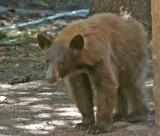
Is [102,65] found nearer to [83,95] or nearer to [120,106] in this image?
[83,95]

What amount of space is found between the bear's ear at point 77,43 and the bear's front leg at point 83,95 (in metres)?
0.56

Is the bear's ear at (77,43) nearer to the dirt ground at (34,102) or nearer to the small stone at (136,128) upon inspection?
the dirt ground at (34,102)

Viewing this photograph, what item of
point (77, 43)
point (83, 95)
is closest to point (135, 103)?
point (83, 95)

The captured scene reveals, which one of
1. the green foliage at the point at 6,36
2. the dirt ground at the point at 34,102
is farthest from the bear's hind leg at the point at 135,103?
the green foliage at the point at 6,36

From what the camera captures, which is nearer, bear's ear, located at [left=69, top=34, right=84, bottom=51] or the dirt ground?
bear's ear, located at [left=69, top=34, right=84, bottom=51]

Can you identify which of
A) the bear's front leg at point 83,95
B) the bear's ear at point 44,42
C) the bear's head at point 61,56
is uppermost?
the bear's ear at point 44,42

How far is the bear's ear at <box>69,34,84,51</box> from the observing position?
17.9ft

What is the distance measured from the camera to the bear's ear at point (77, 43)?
544cm

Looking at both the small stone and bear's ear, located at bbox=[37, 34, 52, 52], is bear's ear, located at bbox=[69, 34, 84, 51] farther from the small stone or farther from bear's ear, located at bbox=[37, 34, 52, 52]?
the small stone

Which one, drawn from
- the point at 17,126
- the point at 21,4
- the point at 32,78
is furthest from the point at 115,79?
the point at 21,4

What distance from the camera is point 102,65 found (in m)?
5.58

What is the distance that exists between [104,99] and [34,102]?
218 centimetres

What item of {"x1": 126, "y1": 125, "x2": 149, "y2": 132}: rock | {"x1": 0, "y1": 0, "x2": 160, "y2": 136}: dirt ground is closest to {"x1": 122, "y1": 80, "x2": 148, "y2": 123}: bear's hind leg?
{"x1": 0, "y1": 0, "x2": 160, "y2": 136}: dirt ground

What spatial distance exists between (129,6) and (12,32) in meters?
4.86
